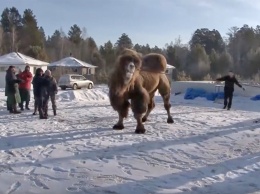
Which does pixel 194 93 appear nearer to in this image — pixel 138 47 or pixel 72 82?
pixel 72 82

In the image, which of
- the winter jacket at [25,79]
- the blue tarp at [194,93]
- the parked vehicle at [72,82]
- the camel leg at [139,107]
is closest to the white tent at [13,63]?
the parked vehicle at [72,82]

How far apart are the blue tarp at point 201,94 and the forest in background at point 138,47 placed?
2438 centimetres

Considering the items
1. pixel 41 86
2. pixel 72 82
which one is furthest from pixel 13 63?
pixel 41 86

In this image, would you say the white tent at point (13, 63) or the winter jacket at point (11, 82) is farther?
the white tent at point (13, 63)

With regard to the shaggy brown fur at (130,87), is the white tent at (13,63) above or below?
above

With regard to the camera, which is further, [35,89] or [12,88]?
[12,88]

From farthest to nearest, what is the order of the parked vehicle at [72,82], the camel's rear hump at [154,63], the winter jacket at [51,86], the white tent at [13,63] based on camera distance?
the white tent at [13,63] → the parked vehicle at [72,82] → the winter jacket at [51,86] → the camel's rear hump at [154,63]

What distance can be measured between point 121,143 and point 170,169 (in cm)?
184

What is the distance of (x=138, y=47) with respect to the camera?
84438 mm

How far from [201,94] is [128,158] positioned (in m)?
17.5

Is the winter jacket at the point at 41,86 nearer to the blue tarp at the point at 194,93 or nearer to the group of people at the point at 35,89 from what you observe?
the group of people at the point at 35,89

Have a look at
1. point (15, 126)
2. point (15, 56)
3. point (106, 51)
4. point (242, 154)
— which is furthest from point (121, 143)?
point (106, 51)

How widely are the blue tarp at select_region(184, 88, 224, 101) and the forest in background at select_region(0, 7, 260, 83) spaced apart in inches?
960

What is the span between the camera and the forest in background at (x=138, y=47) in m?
62.2
